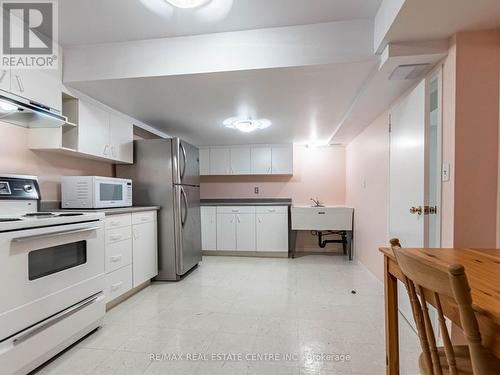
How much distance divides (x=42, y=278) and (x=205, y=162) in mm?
3344

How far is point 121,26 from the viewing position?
67.7 inches

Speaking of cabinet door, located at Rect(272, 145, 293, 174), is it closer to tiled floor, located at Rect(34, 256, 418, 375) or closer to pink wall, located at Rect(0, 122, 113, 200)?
tiled floor, located at Rect(34, 256, 418, 375)

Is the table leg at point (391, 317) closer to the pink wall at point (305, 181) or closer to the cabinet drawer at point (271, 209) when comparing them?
the cabinet drawer at point (271, 209)

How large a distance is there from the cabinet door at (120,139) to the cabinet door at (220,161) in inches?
68.8

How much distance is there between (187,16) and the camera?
64.0 inches

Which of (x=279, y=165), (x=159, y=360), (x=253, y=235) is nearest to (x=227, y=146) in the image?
(x=279, y=165)

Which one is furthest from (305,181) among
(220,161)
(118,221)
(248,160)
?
(118,221)

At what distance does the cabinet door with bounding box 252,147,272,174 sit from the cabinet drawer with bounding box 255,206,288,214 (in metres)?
0.71

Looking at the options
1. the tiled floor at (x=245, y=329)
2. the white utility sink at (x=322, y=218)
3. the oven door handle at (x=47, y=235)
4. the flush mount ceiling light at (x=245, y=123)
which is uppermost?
the flush mount ceiling light at (x=245, y=123)

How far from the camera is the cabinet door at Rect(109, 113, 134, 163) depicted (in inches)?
104

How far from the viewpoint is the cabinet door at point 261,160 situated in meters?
4.43

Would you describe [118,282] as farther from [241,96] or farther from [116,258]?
[241,96]

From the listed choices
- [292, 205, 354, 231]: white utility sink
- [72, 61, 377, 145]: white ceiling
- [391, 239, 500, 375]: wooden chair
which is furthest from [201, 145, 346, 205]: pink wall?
[391, 239, 500, 375]: wooden chair

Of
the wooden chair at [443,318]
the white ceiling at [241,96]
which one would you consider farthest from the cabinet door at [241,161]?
the wooden chair at [443,318]
